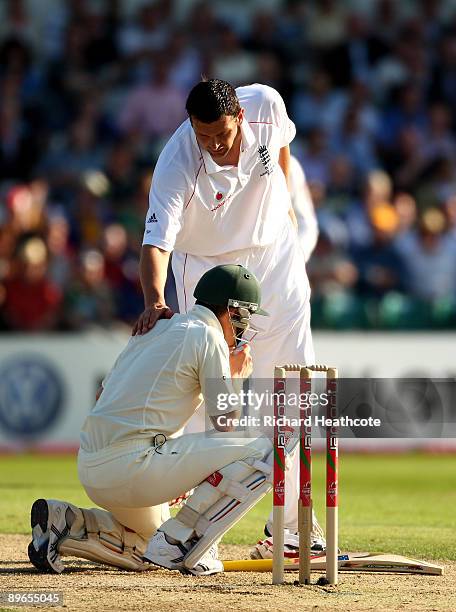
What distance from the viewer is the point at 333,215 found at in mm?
14672

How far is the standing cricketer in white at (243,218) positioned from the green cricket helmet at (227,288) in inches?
19.4

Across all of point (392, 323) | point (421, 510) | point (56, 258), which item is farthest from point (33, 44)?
point (421, 510)

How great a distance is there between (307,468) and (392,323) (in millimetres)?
8630

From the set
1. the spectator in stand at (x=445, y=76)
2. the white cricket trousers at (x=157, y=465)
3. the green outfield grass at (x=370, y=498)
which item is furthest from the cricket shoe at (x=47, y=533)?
the spectator in stand at (x=445, y=76)

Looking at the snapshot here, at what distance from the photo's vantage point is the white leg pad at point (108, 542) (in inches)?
245

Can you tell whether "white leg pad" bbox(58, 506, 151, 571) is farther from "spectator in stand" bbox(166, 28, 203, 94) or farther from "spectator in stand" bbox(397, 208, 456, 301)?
"spectator in stand" bbox(166, 28, 203, 94)

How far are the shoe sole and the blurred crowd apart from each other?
23.5ft

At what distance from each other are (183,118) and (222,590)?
10.6 metres

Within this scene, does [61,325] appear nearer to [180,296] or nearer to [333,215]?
Result: [333,215]

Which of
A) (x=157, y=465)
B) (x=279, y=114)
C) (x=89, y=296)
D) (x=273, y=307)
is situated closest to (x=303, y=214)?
(x=279, y=114)

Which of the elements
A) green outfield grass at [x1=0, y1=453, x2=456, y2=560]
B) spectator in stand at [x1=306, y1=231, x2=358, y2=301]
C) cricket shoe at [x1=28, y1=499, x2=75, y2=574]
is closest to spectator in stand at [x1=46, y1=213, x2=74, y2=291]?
green outfield grass at [x1=0, y1=453, x2=456, y2=560]

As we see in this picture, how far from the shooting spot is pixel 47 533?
6109mm

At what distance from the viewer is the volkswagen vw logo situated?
43.3 ft

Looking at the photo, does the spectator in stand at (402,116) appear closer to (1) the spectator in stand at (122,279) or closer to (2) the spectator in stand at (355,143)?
(2) the spectator in stand at (355,143)
